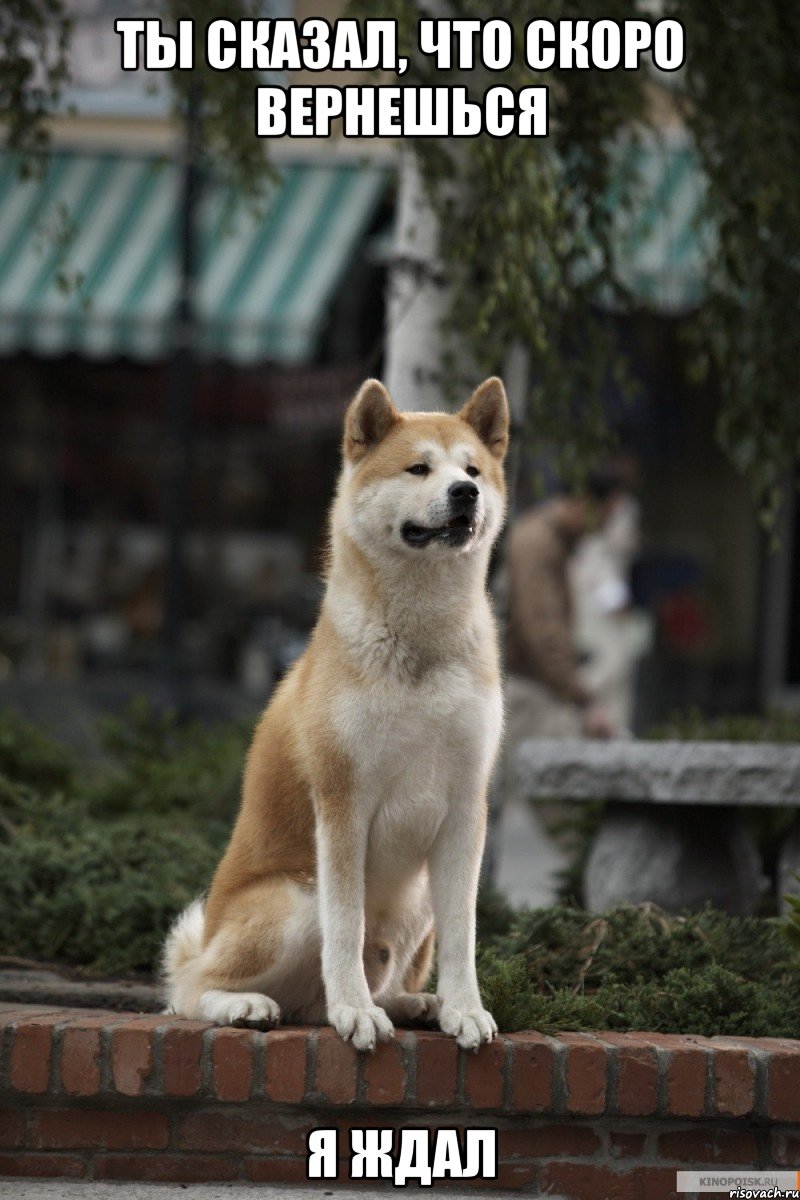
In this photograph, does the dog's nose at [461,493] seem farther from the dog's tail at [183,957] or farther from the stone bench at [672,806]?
the stone bench at [672,806]

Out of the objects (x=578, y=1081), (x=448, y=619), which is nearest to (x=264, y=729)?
(x=448, y=619)

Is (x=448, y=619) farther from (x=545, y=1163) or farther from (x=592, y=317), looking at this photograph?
(x=592, y=317)

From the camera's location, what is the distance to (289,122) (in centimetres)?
539

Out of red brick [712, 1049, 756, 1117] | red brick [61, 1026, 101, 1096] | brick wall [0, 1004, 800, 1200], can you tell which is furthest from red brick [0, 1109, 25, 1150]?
red brick [712, 1049, 756, 1117]

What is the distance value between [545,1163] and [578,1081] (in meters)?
0.22

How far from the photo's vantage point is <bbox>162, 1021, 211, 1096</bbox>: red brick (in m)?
3.43

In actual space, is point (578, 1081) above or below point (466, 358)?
below

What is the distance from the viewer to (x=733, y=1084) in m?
3.47

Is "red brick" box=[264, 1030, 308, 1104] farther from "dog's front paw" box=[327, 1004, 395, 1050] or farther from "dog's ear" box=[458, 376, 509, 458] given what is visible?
"dog's ear" box=[458, 376, 509, 458]

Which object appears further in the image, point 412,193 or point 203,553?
point 203,553

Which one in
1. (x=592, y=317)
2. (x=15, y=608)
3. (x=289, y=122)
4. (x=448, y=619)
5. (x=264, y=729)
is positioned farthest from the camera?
(x=15, y=608)

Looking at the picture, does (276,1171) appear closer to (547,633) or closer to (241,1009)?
(241,1009)

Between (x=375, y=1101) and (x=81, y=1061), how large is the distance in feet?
2.17

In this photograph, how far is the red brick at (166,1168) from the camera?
11.5 ft
